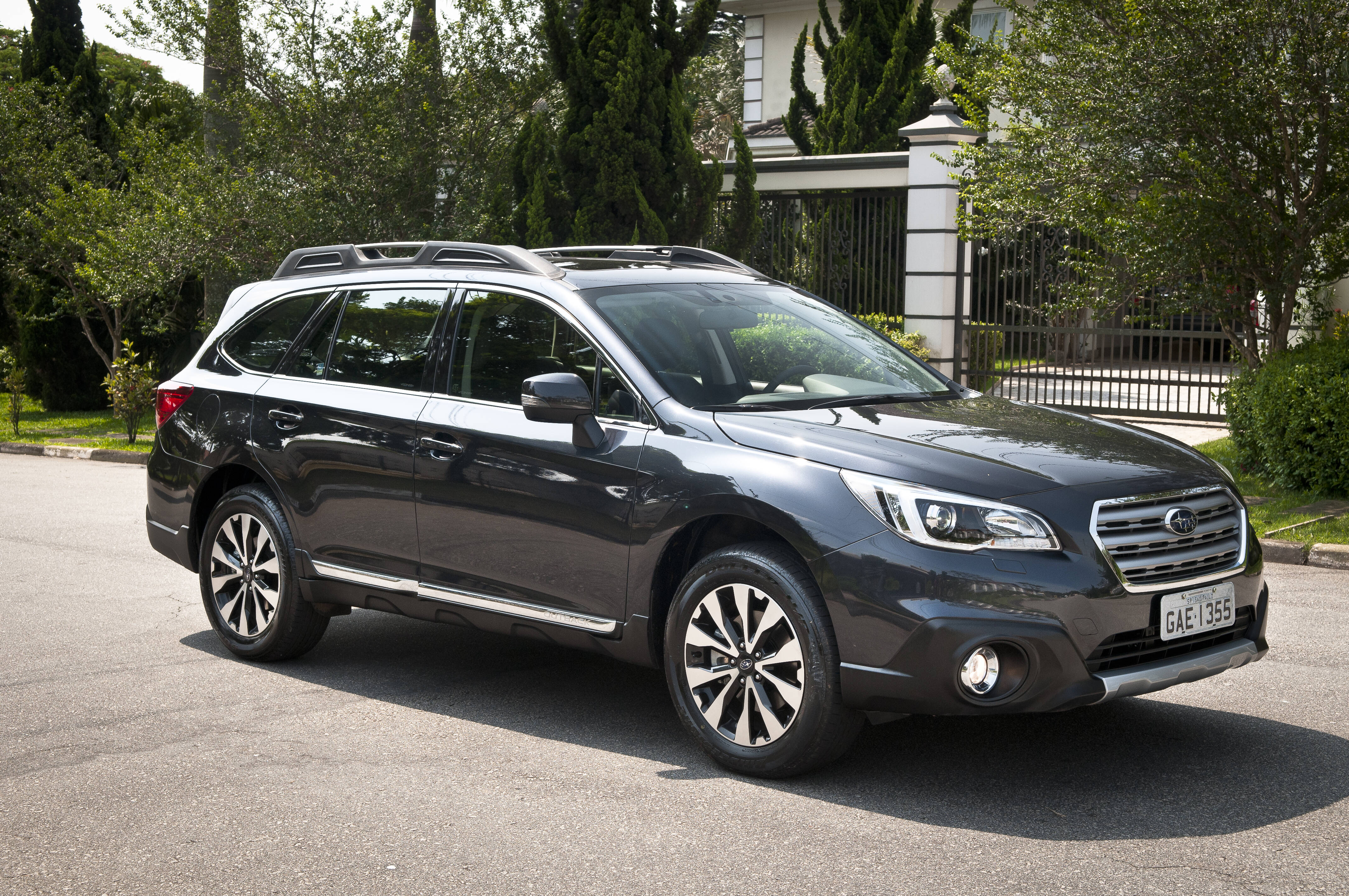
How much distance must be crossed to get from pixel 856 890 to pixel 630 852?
689mm

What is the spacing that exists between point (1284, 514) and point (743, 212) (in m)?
9.33

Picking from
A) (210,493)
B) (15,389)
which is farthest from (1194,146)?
(15,389)

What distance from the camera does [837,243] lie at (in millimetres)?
19047

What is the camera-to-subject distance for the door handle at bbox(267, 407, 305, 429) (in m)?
6.32

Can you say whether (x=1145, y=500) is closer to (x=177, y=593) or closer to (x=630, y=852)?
(x=630, y=852)

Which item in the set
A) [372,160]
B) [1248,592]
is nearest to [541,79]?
[372,160]

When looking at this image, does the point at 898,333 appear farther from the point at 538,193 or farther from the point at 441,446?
the point at 441,446

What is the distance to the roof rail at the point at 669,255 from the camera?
656 centimetres

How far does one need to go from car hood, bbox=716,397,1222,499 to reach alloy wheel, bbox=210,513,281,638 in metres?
2.56

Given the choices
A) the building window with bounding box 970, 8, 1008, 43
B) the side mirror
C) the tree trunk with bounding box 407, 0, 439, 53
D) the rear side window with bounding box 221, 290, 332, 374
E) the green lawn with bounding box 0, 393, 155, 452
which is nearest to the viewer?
the side mirror

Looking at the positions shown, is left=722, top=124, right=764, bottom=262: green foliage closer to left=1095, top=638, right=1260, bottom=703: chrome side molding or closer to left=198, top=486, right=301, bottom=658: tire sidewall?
left=198, top=486, right=301, bottom=658: tire sidewall

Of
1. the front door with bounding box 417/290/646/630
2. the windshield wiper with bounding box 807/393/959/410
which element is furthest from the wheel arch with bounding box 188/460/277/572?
the windshield wiper with bounding box 807/393/959/410

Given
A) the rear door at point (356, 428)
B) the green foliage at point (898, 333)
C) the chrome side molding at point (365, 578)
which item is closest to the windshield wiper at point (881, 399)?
the rear door at point (356, 428)

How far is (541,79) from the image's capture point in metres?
18.5
